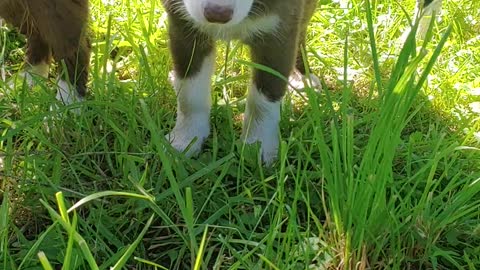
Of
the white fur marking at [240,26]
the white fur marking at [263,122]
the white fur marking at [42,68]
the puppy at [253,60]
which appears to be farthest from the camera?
the white fur marking at [42,68]

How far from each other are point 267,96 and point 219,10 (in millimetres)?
628

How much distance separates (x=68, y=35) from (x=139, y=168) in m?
0.73

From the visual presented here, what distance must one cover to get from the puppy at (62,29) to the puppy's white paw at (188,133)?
0.40m

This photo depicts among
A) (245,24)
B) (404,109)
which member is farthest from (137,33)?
(404,109)

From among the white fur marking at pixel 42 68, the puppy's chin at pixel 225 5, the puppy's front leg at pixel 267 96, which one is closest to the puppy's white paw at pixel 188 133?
the puppy's front leg at pixel 267 96

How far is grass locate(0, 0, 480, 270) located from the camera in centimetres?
184

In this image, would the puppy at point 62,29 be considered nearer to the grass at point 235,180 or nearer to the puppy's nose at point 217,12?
the grass at point 235,180

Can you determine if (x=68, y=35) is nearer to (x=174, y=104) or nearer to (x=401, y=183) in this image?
(x=174, y=104)

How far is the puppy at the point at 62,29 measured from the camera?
2674mm

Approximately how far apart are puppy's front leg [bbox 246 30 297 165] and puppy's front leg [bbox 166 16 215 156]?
0.55 ft

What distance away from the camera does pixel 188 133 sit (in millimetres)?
2637

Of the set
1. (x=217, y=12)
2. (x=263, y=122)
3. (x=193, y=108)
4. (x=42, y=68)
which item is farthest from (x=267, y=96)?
(x=42, y=68)

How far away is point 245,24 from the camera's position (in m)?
2.37

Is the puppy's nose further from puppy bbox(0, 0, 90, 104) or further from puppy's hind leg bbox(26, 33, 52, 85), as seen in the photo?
puppy's hind leg bbox(26, 33, 52, 85)
